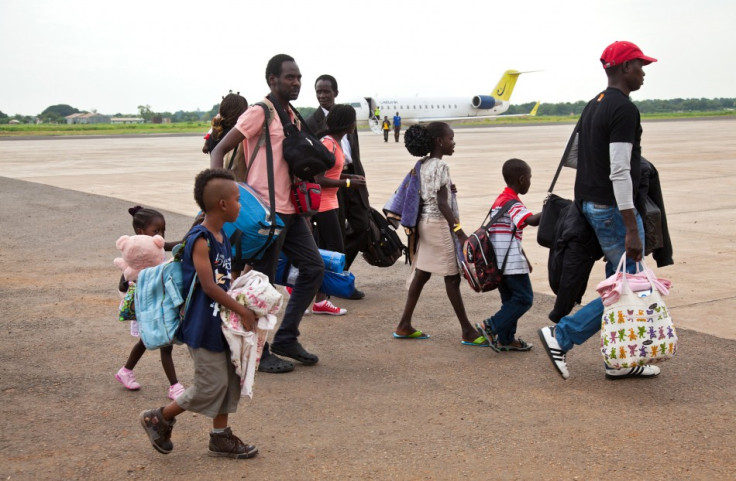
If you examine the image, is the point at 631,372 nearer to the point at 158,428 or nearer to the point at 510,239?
the point at 510,239

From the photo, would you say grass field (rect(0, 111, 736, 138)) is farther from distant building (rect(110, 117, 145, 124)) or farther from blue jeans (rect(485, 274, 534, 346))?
distant building (rect(110, 117, 145, 124))

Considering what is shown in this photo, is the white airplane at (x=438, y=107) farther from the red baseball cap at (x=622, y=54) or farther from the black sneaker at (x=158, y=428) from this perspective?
the black sneaker at (x=158, y=428)

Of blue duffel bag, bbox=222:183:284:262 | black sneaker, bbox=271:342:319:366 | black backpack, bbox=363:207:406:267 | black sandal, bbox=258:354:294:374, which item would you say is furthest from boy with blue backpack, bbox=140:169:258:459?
black backpack, bbox=363:207:406:267

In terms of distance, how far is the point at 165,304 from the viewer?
159 inches

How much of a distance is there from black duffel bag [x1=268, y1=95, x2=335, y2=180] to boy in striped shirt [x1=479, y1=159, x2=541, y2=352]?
121 centimetres

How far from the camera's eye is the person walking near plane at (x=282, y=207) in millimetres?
5277

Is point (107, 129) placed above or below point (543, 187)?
below

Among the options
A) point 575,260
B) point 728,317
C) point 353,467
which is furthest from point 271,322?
point 728,317

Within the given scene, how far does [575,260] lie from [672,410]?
1.10 m

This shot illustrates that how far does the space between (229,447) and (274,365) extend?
147 cm

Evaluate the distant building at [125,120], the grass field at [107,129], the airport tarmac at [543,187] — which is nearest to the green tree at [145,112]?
the distant building at [125,120]

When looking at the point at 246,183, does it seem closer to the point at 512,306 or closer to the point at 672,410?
the point at 512,306

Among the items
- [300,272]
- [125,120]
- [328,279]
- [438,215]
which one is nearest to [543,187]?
[328,279]

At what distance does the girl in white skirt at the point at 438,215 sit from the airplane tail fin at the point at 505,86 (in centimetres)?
7445
